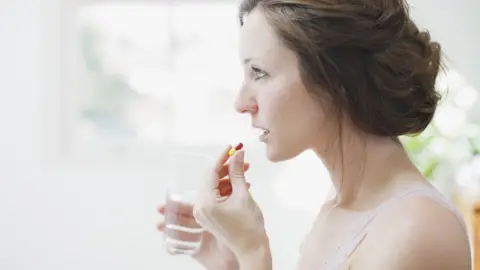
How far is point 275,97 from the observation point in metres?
0.90

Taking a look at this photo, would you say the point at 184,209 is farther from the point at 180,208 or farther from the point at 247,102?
the point at 247,102

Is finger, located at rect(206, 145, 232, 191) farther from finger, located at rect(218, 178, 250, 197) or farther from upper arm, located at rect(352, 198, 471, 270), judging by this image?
upper arm, located at rect(352, 198, 471, 270)

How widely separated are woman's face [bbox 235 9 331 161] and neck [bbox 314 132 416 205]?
3 centimetres

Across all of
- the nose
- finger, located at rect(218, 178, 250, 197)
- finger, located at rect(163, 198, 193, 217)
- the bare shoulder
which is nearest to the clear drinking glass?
finger, located at rect(163, 198, 193, 217)

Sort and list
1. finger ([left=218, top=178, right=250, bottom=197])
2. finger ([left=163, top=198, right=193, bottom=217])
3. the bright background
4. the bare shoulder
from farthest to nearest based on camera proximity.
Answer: the bright background → finger ([left=163, top=198, right=193, bottom=217]) → finger ([left=218, top=178, right=250, bottom=197]) → the bare shoulder

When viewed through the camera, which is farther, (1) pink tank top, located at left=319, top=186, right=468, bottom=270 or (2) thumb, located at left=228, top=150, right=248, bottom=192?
(2) thumb, located at left=228, top=150, right=248, bottom=192

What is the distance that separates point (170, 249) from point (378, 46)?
49cm

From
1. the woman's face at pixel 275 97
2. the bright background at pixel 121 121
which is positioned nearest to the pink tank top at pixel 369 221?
the woman's face at pixel 275 97

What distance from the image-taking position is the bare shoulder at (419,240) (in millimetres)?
801

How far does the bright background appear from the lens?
9.16 ft

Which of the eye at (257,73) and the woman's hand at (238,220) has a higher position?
the eye at (257,73)

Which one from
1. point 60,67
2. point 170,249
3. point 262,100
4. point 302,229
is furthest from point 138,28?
point 262,100

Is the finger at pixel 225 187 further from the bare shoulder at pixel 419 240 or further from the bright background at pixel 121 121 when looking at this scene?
the bright background at pixel 121 121

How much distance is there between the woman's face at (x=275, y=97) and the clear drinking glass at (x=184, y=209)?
0.23 m
